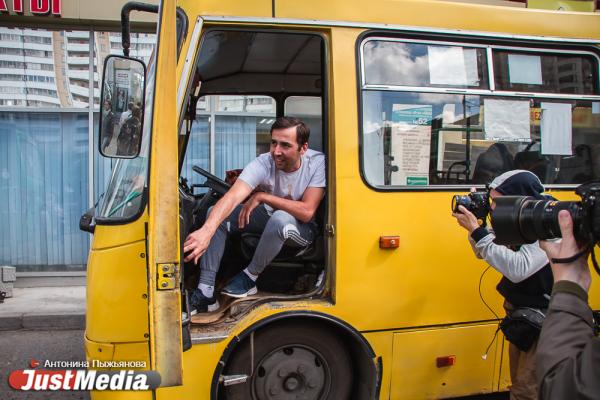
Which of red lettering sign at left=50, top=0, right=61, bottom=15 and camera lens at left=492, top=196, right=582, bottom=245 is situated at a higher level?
red lettering sign at left=50, top=0, right=61, bottom=15

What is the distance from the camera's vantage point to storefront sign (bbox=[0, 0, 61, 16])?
6.79 metres

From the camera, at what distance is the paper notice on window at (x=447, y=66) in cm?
293

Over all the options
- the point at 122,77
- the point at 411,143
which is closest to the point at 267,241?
the point at 411,143

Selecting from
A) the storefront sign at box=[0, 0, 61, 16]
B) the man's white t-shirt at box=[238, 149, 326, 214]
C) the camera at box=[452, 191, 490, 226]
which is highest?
the storefront sign at box=[0, 0, 61, 16]

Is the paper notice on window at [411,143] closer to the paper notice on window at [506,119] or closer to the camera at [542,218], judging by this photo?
the paper notice on window at [506,119]

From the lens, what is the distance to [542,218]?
154cm

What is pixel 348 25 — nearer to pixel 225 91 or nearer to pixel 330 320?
pixel 330 320

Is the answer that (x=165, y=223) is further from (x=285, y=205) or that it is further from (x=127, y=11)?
(x=127, y=11)

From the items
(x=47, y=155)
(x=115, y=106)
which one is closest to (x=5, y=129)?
(x=47, y=155)

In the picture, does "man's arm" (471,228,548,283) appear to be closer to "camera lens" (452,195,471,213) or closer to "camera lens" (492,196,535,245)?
"camera lens" (452,195,471,213)

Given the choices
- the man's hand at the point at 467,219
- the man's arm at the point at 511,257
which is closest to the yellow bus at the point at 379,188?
the man's hand at the point at 467,219

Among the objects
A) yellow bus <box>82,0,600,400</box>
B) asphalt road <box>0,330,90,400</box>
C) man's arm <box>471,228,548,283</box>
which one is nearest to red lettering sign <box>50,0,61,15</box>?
asphalt road <box>0,330,90,400</box>

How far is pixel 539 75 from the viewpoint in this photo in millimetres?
3100

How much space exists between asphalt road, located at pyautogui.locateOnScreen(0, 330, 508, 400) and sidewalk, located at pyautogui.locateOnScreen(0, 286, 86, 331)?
0.12 meters
